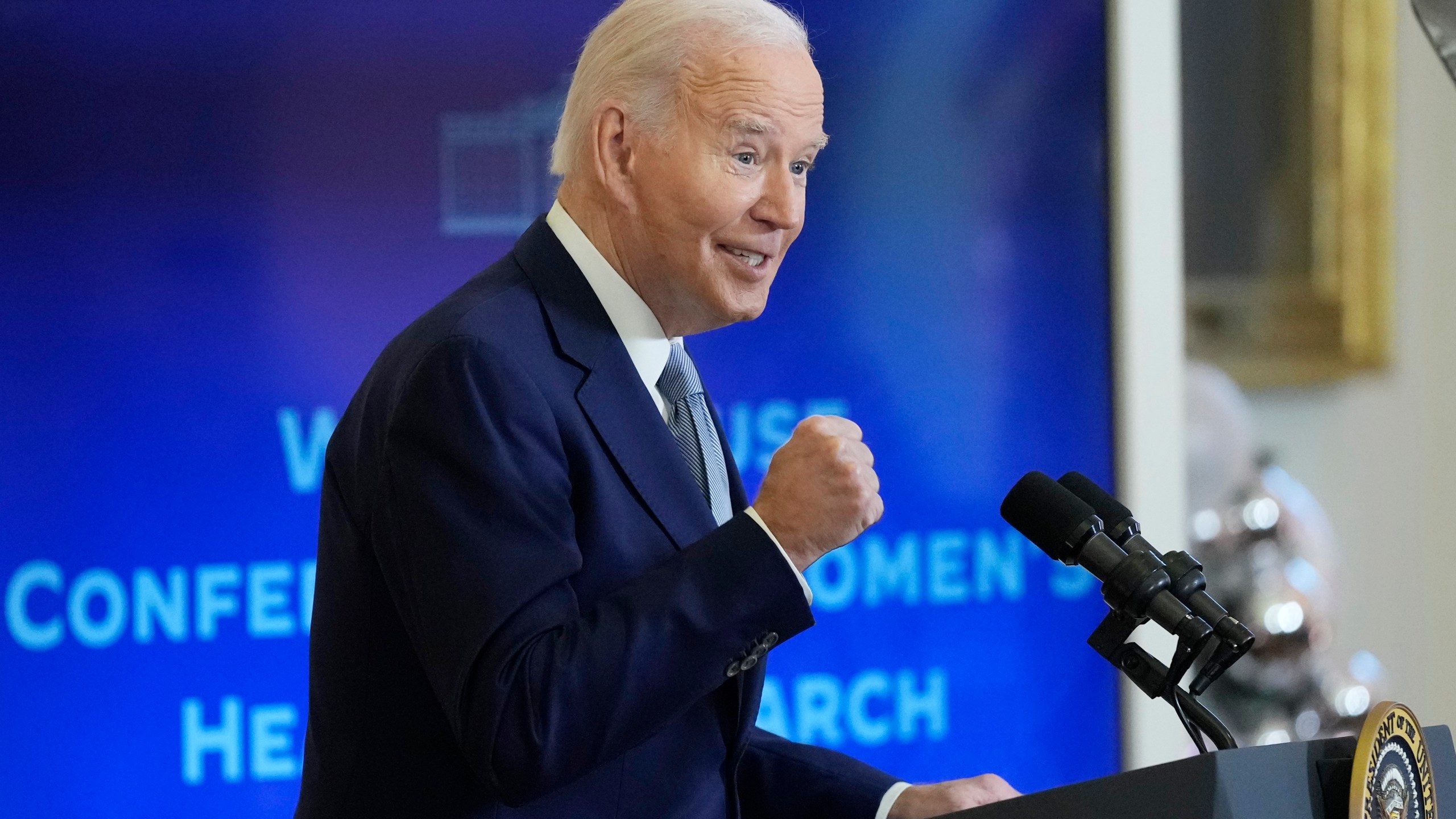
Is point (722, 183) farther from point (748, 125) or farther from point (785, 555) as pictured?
point (785, 555)

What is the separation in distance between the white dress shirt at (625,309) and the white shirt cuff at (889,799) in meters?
0.28

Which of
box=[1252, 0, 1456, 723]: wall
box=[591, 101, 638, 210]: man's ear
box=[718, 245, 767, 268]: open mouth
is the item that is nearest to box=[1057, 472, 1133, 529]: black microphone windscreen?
box=[718, 245, 767, 268]: open mouth

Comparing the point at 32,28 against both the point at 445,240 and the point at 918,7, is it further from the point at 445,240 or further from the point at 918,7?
the point at 918,7

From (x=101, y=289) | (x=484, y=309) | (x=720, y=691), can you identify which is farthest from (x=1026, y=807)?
(x=101, y=289)

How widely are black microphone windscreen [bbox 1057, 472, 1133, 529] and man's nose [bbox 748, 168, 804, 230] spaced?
1.31ft

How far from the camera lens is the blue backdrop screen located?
2734 millimetres

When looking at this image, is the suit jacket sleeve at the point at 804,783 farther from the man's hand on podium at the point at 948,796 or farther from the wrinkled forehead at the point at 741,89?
the wrinkled forehead at the point at 741,89

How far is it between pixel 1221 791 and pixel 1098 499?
307 millimetres

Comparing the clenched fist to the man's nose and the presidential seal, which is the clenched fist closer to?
the man's nose

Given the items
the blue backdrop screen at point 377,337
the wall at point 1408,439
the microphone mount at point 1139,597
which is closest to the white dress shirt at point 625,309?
the microphone mount at point 1139,597

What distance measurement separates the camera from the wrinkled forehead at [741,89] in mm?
1434

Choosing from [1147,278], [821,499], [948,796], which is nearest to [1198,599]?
[821,499]

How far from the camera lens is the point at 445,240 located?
114 inches

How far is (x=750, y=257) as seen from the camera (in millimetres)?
1503
